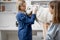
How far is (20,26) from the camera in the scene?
2570 millimetres

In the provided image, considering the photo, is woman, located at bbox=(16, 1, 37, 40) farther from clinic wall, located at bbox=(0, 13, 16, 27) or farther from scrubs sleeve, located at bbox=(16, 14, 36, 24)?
clinic wall, located at bbox=(0, 13, 16, 27)

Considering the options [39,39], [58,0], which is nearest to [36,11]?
[58,0]

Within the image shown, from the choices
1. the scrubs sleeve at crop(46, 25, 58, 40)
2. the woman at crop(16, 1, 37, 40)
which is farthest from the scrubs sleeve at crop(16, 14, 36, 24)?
the scrubs sleeve at crop(46, 25, 58, 40)

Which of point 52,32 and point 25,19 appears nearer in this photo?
point 52,32

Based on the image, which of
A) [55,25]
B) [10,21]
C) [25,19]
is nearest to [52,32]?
[55,25]

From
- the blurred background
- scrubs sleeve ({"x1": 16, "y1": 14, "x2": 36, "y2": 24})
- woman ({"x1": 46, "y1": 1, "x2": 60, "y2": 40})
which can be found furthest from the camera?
the blurred background

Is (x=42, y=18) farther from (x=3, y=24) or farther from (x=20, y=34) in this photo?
(x=3, y=24)

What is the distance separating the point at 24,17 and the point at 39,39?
4.67 ft

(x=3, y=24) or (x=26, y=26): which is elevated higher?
(x=26, y=26)

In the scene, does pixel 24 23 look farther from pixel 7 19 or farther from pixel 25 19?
pixel 7 19

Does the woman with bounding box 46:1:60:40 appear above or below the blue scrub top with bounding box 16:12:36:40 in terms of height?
above

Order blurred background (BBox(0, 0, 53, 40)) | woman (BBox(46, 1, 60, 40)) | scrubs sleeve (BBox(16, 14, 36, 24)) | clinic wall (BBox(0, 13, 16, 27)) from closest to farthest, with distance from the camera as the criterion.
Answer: woman (BBox(46, 1, 60, 40)) → scrubs sleeve (BBox(16, 14, 36, 24)) → blurred background (BBox(0, 0, 53, 40)) → clinic wall (BBox(0, 13, 16, 27))

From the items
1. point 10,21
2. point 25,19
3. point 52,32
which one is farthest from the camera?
point 10,21

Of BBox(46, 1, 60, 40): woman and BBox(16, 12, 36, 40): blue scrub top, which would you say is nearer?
BBox(46, 1, 60, 40): woman
